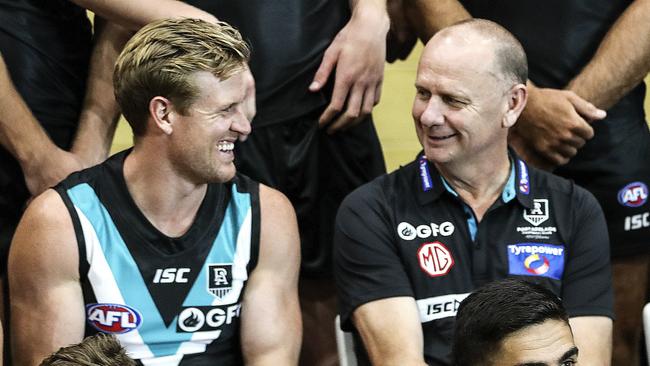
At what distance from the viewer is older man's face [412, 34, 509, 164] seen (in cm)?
366

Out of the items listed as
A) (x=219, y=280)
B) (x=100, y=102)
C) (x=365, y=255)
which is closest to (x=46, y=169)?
(x=100, y=102)

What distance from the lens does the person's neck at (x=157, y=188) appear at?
353 cm

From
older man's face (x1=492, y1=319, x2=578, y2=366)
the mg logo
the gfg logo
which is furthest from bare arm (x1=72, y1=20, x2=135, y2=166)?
older man's face (x1=492, y1=319, x2=578, y2=366)

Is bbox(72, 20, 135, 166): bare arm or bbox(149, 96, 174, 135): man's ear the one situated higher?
bbox(149, 96, 174, 135): man's ear

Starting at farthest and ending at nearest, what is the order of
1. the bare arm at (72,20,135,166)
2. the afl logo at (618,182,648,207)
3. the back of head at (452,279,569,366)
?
the afl logo at (618,182,648,207)
the bare arm at (72,20,135,166)
the back of head at (452,279,569,366)

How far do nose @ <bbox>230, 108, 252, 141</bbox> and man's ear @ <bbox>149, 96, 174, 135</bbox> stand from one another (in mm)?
160

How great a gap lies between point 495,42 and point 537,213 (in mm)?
474

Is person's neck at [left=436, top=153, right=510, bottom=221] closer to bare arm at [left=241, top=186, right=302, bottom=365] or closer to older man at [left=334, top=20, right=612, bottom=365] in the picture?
older man at [left=334, top=20, right=612, bottom=365]

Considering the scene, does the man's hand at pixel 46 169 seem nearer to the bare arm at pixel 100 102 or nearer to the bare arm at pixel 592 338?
the bare arm at pixel 100 102

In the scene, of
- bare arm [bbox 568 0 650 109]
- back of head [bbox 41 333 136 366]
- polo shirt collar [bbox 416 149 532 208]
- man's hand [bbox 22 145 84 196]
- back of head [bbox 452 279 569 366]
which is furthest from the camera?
bare arm [bbox 568 0 650 109]

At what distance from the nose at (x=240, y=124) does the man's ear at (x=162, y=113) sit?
0.53 feet

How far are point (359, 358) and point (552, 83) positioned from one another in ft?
3.58

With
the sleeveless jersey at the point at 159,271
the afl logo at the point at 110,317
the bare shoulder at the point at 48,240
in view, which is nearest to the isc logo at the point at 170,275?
the sleeveless jersey at the point at 159,271

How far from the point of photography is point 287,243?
3.61m
